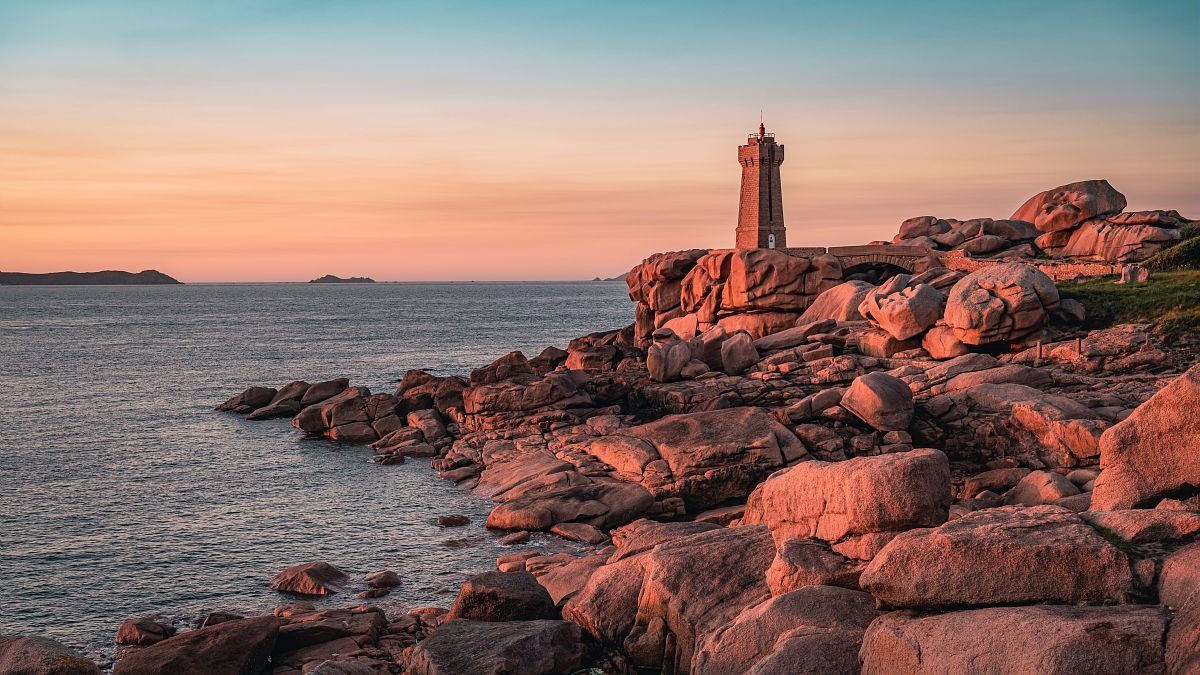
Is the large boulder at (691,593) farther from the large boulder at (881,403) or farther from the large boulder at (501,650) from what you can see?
the large boulder at (881,403)

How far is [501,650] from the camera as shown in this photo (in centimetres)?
1762

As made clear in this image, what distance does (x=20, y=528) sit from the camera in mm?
32906

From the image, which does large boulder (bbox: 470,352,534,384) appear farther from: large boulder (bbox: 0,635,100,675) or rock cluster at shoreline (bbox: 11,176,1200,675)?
large boulder (bbox: 0,635,100,675)

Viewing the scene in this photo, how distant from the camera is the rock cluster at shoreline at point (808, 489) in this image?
508 inches

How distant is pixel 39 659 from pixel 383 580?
9.42m

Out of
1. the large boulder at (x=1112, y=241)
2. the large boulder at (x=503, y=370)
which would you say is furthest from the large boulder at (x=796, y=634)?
the large boulder at (x=1112, y=241)

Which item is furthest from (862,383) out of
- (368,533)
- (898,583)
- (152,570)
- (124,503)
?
(124,503)

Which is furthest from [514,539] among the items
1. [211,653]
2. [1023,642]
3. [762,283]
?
[762,283]

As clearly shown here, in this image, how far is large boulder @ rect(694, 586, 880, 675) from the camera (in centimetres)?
1355

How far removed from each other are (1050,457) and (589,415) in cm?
1897

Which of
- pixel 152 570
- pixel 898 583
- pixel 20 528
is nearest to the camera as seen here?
pixel 898 583

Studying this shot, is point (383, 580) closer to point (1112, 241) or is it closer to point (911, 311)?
point (911, 311)

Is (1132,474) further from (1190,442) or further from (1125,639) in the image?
(1125,639)

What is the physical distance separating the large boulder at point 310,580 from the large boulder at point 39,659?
677cm
